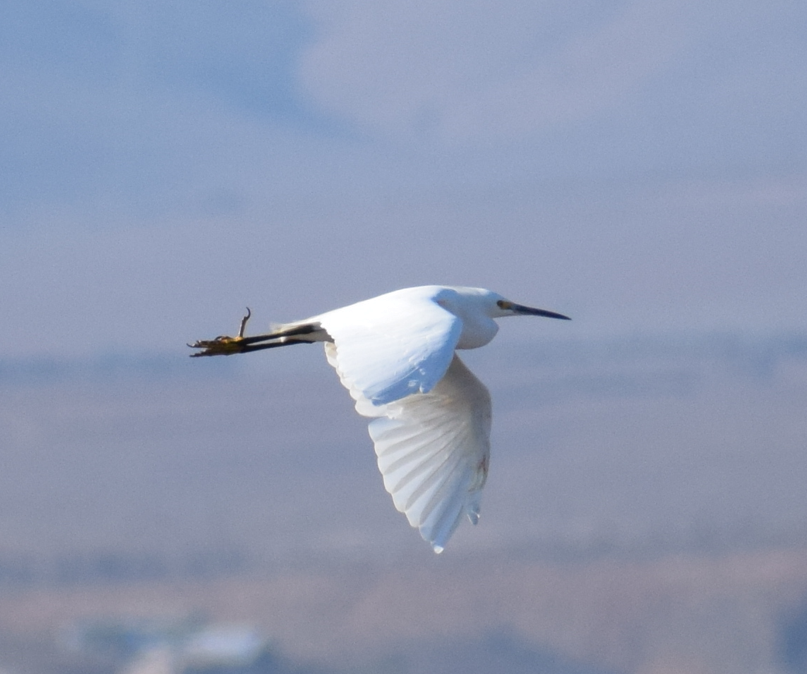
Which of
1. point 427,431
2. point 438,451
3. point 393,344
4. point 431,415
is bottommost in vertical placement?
point 438,451

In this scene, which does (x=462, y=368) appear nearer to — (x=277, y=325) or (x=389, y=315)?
(x=277, y=325)

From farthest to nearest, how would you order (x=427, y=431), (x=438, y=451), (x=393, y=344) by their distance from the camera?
1. (x=427, y=431)
2. (x=438, y=451)
3. (x=393, y=344)

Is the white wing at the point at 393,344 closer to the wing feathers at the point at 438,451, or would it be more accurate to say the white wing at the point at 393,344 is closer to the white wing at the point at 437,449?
the wing feathers at the point at 438,451

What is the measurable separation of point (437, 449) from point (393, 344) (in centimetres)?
291

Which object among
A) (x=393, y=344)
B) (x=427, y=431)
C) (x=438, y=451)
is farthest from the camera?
(x=427, y=431)

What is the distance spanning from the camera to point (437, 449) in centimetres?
1234

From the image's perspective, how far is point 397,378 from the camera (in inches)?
352

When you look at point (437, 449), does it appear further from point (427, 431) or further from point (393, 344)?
point (393, 344)

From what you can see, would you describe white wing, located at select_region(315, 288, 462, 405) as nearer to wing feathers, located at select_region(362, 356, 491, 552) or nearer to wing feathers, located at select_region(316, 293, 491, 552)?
wing feathers, located at select_region(316, 293, 491, 552)

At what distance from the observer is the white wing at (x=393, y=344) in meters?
8.93

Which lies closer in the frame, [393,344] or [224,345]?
[393,344]

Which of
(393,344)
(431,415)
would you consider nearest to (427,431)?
(431,415)

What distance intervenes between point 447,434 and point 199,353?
2.08 m

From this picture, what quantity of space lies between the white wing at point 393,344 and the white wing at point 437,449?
4.76 feet
